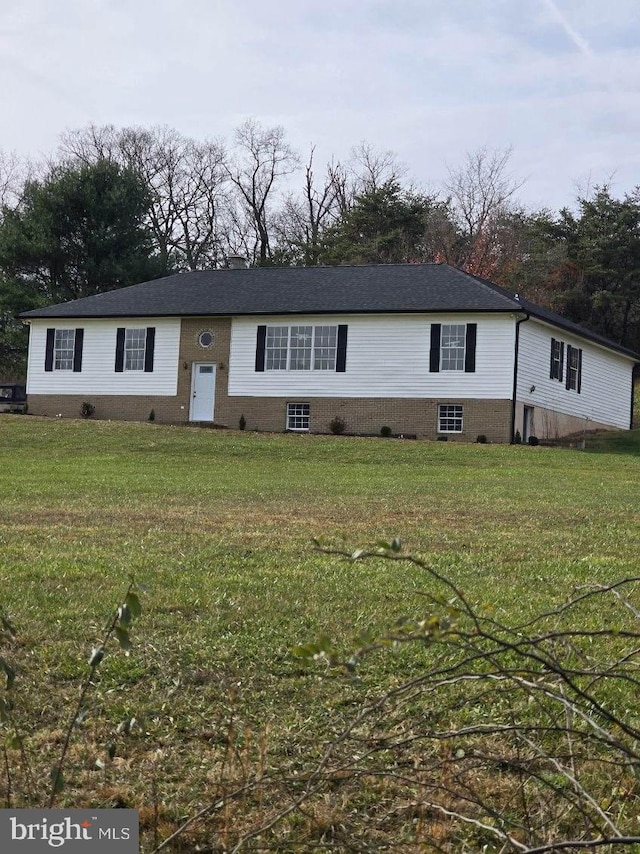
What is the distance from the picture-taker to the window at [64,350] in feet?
125

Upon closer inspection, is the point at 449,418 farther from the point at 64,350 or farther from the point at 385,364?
the point at 64,350

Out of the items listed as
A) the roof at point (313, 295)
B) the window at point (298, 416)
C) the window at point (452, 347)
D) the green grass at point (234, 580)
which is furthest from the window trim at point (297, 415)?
the green grass at point (234, 580)

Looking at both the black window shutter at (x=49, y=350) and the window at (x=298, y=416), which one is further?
the black window shutter at (x=49, y=350)

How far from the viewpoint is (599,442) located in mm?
34438

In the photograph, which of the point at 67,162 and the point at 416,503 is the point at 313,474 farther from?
the point at 67,162

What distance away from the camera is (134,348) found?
37.0 metres

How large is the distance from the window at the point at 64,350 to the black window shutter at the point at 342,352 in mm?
9699

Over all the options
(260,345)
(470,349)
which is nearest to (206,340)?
(260,345)

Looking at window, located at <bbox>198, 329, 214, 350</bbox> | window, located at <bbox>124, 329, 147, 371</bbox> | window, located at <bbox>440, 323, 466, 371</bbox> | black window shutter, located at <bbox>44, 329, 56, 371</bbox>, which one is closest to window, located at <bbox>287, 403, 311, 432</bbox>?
window, located at <bbox>198, 329, 214, 350</bbox>

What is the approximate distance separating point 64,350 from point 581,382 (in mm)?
17522

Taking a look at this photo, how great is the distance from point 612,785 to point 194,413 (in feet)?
103

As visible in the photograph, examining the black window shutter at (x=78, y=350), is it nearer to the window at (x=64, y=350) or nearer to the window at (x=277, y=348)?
the window at (x=64, y=350)

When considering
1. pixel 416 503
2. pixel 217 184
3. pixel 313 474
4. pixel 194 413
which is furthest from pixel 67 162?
pixel 416 503

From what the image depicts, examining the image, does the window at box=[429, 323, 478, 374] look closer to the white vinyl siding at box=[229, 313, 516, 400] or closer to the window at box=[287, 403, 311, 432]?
the white vinyl siding at box=[229, 313, 516, 400]
